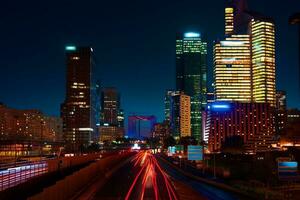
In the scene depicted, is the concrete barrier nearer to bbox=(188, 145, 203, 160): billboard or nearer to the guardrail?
the guardrail

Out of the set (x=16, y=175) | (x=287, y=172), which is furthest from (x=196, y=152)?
(x=287, y=172)

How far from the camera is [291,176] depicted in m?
39.4

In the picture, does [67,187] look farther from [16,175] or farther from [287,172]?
[287,172]

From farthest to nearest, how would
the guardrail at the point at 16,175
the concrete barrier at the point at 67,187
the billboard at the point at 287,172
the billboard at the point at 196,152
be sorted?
1. the billboard at the point at 196,152
2. the guardrail at the point at 16,175
3. the billboard at the point at 287,172
4. the concrete barrier at the point at 67,187

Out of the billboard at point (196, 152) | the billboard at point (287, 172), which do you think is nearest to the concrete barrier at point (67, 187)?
the billboard at point (196, 152)

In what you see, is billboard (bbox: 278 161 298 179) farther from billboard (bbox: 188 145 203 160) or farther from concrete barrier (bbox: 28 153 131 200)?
billboard (bbox: 188 145 203 160)

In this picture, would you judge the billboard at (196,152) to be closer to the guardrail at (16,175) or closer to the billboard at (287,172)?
the guardrail at (16,175)

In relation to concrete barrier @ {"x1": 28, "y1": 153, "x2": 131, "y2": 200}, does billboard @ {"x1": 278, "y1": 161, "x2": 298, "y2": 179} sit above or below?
above

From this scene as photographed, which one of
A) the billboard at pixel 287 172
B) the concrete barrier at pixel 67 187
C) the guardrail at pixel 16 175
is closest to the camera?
the concrete barrier at pixel 67 187

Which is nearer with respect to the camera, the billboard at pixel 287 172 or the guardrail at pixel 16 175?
the billboard at pixel 287 172

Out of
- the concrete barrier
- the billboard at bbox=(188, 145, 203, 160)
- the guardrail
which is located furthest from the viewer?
the billboard at bbox=(188, 145, 203, 160)

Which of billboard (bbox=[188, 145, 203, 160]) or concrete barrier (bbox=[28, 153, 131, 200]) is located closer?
concrete barrier (bbox=[28, 153, 131, 200])

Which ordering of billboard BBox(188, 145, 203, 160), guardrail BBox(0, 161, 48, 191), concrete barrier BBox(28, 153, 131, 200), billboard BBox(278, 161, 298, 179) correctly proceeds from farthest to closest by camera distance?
billboard BBox(188, 145, 203, 160) → guardrail BBox(0, 161, 48, 191) → billboard BBox(278, 161, 298, 179) → concrete barrier BBox(28, 153, 131, 200)

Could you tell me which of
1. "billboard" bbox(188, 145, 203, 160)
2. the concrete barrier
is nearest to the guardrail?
the concrete barrier
